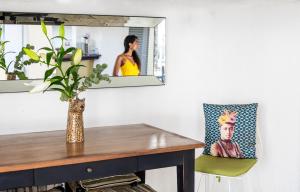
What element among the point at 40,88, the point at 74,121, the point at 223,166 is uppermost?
the point at 40,88

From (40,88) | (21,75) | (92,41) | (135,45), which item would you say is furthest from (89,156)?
(135,45)

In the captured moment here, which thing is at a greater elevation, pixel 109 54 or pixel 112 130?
pixel 109 54

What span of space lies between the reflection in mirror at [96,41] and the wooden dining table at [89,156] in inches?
17.6

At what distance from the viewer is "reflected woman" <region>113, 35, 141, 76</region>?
265 centimetres

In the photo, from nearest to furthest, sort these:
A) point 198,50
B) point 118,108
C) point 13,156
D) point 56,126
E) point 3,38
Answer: point 13,156, point 3,38, point 56,126, point 118,108, point 198,50

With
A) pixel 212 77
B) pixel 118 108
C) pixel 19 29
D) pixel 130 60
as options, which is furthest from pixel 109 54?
pixel 212 77

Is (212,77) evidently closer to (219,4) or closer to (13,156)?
(219,4)

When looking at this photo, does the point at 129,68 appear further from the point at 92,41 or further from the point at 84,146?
the point at 84,146

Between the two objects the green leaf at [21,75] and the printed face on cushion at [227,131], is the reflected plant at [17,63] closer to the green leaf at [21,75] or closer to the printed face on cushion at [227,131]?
the green leaf at [21,75]

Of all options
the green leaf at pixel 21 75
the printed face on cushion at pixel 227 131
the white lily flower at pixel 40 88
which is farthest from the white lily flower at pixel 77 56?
the printed face on cushion at pixel 227 131

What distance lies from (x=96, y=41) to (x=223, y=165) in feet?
3.82

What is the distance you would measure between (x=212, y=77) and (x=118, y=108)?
80 cm

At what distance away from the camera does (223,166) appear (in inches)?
99.0

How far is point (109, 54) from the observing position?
8.55ft
